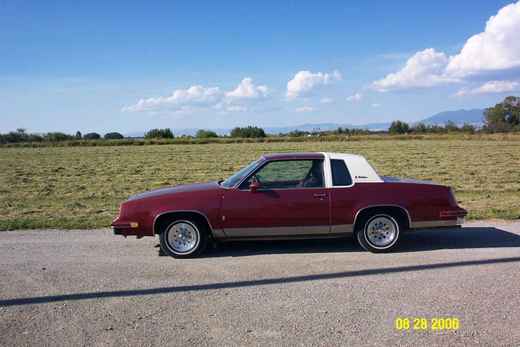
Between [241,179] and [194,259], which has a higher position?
[241,179]

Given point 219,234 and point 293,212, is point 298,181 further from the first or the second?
point 219,234

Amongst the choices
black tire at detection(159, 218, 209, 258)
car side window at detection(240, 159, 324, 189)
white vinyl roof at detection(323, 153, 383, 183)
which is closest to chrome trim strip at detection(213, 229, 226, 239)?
black tire at detection(159, 218, 209, 258)

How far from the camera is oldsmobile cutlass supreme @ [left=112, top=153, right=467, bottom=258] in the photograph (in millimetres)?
6281

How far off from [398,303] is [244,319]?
1.54m

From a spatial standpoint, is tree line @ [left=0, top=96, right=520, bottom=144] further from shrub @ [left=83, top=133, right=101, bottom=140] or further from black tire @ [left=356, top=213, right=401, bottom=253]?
black tire @ [left=356, top=213, right=401, bottom=253]

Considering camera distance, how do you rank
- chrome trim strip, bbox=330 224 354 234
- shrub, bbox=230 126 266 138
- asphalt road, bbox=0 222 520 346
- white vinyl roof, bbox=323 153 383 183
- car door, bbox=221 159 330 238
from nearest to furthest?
asphalt road, bbox=0 222 520 346, car door, bbox=221 159 330 238, chrome trim strip, bbox=330 224 354 234, white vinyl roof, bbox=323 153 383 183, shrub, bbox=230 126 266 138

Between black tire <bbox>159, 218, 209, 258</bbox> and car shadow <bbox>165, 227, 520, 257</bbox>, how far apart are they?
0.23 metres

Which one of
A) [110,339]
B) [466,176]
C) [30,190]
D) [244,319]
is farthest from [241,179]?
[466,176]

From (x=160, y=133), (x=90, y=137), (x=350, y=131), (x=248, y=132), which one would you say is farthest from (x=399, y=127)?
(x=90, y=137)

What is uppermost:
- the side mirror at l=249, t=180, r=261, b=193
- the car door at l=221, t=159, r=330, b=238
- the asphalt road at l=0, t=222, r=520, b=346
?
the side mirror at l=249, t=180, r=261, b=193

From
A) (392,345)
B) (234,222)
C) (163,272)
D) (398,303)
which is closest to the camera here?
(392,345)

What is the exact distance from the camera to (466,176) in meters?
16.4

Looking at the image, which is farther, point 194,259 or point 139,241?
point 139,241

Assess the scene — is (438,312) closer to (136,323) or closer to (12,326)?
(136,323)
